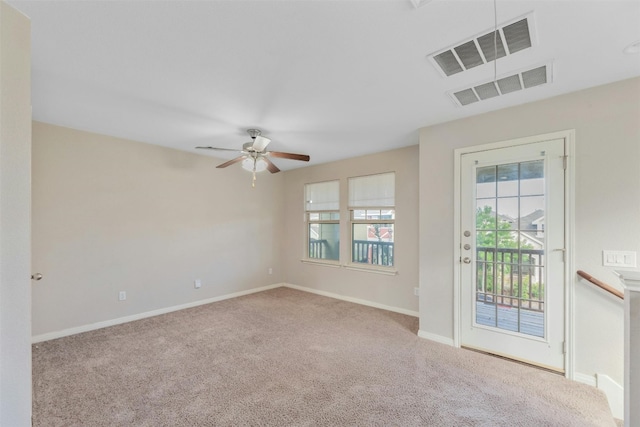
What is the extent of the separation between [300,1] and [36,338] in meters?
4.17

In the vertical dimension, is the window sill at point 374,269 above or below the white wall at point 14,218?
below

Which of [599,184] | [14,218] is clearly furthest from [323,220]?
[14,218]

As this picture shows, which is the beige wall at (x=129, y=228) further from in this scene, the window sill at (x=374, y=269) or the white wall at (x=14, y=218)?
the white wall at (x=14, y=218)

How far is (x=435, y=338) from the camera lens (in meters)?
3.17

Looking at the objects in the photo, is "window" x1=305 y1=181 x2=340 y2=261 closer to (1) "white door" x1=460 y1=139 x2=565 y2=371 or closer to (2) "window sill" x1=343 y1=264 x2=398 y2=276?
(2) "window sill" x1=343 y1=264 x2=398 y2=276

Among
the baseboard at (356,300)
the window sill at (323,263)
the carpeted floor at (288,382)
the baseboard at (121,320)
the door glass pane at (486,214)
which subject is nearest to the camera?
the carpeted floor at (288,382)

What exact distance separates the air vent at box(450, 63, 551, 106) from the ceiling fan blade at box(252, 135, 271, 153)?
1864mm

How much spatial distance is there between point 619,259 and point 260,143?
3.30 meters

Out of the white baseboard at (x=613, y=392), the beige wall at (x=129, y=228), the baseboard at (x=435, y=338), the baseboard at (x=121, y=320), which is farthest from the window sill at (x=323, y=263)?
the white baseboard at (x=613, y=392)

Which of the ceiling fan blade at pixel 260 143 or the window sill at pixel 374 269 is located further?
the window sill at pixel 374 269

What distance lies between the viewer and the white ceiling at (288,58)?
155 cm

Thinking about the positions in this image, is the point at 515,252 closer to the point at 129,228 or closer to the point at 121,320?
the point at 129,228

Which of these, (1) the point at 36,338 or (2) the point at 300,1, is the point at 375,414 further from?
(1) the point at 36,338

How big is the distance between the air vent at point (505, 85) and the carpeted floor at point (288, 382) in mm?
2423
